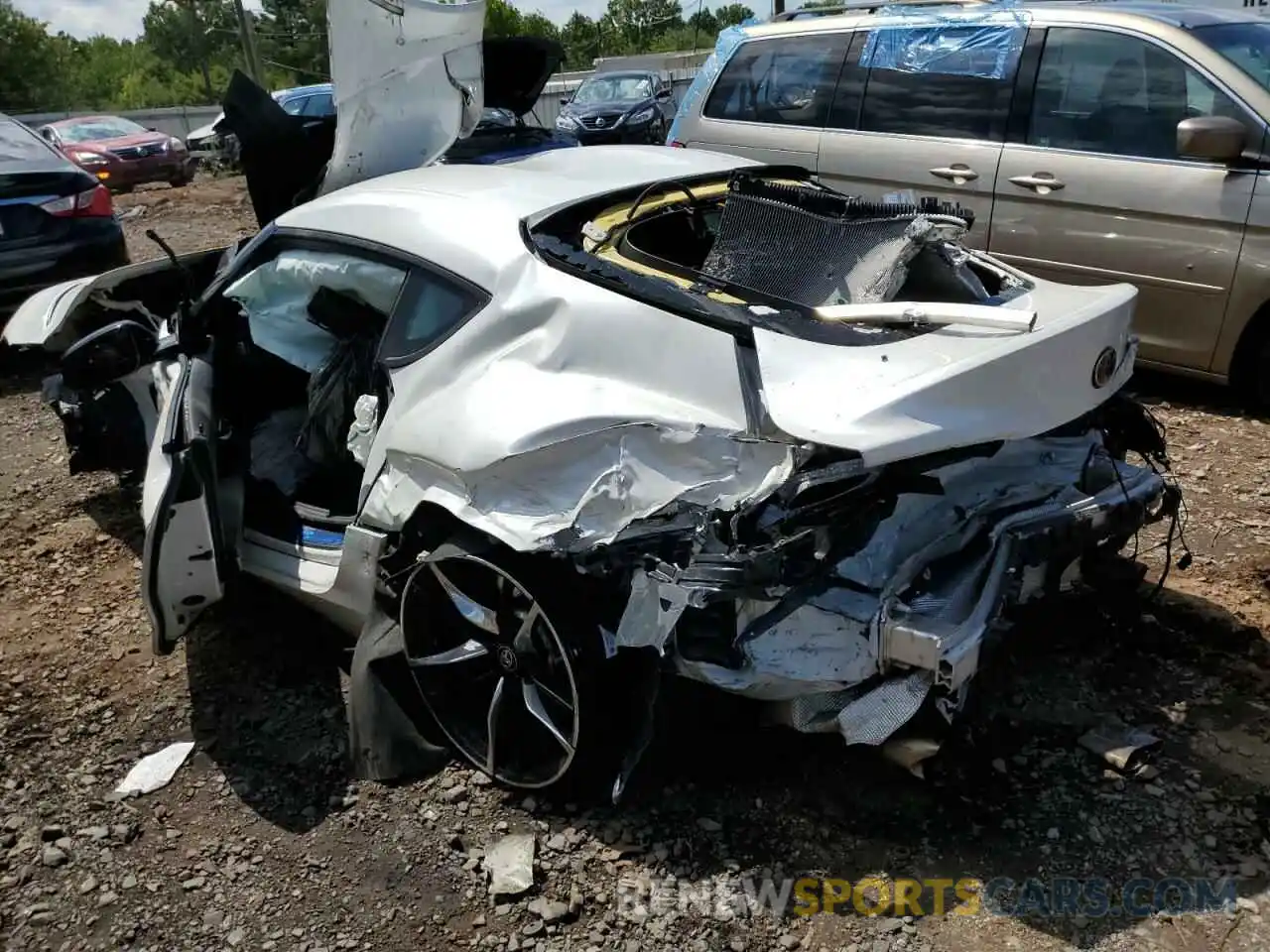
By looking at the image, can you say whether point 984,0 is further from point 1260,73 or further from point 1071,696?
point 1071,696

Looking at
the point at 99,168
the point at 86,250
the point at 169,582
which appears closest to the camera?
the point at 169,582

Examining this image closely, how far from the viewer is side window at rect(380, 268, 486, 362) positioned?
2717mm

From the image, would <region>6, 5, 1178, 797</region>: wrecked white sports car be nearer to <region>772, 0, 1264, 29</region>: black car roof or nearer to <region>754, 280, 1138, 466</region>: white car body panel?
<region>754, 280, 1138, 466</region>: white car body panel

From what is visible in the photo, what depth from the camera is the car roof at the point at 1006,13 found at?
4.86 metres

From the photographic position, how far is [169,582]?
9.78ft

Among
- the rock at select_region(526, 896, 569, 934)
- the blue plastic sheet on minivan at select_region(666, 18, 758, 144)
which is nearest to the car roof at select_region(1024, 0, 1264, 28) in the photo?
the blue plastic sheet on minivan at select_region(666, 18, 758, 144)

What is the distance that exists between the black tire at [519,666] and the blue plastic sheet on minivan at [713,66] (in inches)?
180

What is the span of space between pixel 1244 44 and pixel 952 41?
4.46ft

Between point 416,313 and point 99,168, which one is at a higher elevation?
Answer: point 416,313

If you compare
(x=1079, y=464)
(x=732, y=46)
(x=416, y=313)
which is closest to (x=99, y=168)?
(x=732, y=46)

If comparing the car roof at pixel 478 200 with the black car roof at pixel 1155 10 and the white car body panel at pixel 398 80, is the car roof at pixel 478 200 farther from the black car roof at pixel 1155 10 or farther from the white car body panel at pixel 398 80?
the black car roof at pixel 1155 10

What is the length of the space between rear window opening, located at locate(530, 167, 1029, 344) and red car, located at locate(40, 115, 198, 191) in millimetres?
16853

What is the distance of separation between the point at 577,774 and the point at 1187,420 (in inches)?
149

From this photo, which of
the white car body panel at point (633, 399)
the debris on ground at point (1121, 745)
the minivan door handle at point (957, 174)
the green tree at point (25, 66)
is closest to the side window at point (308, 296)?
the white car body panel at point (633, 399)
